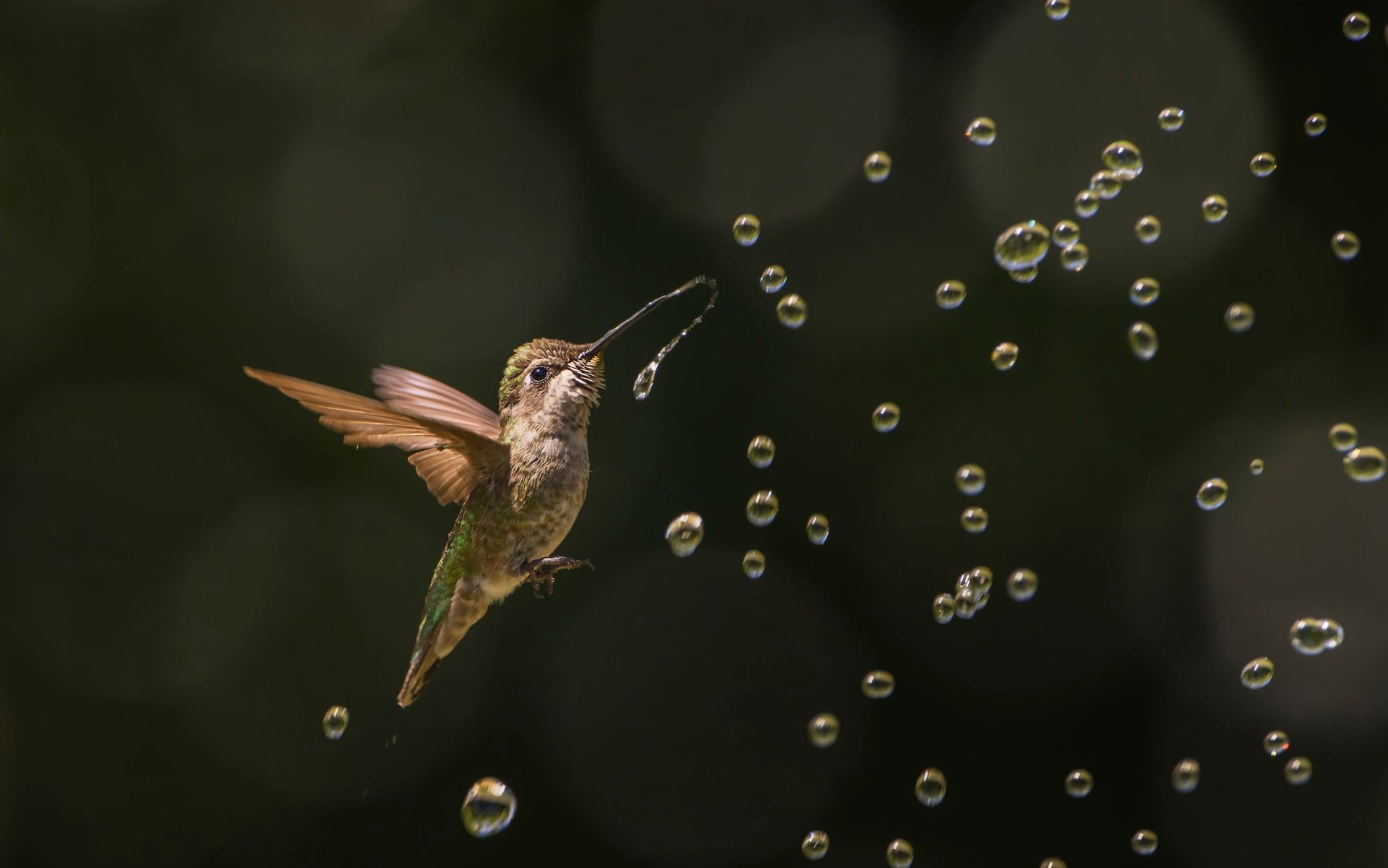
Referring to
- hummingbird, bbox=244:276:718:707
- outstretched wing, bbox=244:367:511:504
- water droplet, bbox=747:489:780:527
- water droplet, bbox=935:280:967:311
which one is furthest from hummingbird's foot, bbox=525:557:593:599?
water droplet, bbox=935:280:967:311

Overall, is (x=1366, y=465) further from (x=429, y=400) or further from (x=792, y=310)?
(x=429, y=400)

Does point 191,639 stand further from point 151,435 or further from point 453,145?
point 453,145

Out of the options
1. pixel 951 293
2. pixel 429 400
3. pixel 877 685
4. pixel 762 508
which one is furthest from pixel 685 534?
pixel 951 293

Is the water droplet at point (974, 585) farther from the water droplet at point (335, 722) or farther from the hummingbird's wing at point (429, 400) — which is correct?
the water droplet at point (335, 722)

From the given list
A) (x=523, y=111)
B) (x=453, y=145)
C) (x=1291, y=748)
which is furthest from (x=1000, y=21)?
(x=1291, y=748)

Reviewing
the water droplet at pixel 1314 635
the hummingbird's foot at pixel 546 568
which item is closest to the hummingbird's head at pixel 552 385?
the hummingbird's foot at pixel 546 568
